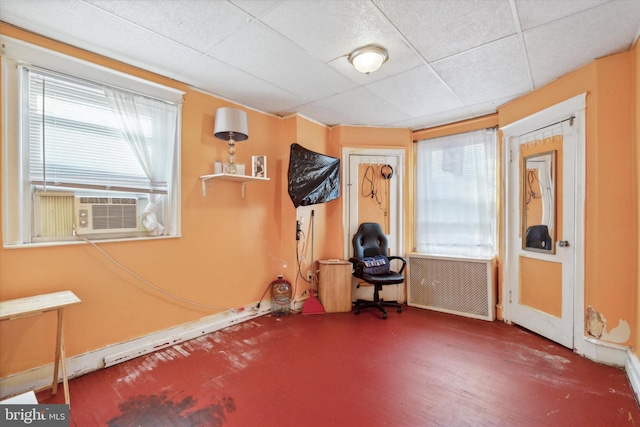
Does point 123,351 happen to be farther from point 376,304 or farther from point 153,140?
point 376,304

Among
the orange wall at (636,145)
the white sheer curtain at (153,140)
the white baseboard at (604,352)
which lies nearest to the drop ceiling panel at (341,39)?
the orange wall at (636,145)

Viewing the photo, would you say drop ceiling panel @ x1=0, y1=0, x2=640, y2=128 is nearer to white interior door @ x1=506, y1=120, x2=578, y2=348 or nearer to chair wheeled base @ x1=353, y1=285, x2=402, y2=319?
white interior door @ x1=506, y1=120, x2=578, y2=348

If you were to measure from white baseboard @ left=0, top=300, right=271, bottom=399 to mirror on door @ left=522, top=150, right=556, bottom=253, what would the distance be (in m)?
3.26

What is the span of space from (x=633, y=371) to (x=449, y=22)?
2889 millimetres

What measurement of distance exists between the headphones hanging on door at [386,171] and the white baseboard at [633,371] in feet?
9.53

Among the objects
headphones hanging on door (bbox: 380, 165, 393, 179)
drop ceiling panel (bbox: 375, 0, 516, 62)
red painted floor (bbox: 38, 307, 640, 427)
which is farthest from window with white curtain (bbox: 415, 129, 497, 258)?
drop ceiling panel (bbox: 375, 0, 516, 62)

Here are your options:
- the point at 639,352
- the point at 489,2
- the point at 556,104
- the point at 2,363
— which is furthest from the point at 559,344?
the point at 2,363

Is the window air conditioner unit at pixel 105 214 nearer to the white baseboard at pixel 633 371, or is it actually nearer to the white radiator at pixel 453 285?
the white radiator at pixel 453 285

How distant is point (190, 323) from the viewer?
293 cm

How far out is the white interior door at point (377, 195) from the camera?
4.14m

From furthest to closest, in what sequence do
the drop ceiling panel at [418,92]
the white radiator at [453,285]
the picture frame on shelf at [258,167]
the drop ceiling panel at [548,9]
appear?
the white radiator at [453,285] → the picture frame on shelf at [258,167] → the drop ceiling panel at [418,92] → the drop ceiling panel at [548,9]

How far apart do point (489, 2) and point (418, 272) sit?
315cm

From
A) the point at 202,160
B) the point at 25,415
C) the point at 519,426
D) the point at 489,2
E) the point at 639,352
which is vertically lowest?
the point at 519,426

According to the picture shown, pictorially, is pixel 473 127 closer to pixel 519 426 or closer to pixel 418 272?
pixel 418 272
